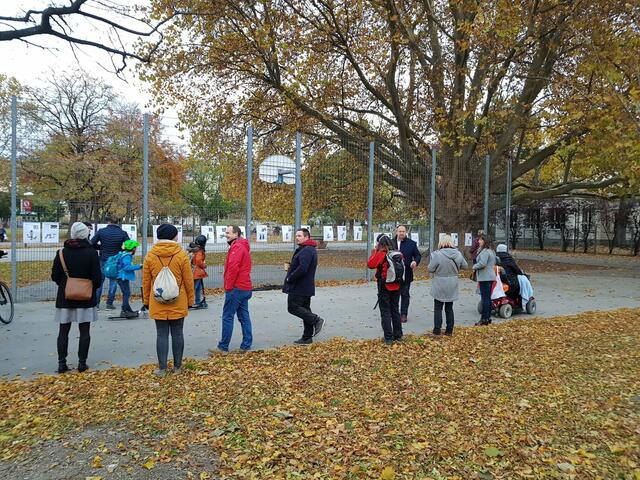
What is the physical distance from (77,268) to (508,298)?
764cm

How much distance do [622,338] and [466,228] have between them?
32.1ft

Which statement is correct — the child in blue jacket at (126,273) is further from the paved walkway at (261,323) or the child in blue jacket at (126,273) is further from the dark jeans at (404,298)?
the dark jeans at (404,298)

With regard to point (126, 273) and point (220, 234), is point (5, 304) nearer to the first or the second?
point (126, 273)

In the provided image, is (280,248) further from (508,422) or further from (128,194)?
(508,422)

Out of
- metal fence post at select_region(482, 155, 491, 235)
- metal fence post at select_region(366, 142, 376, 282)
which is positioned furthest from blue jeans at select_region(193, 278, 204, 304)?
metal fence post at select_region(482, 155, 491, 235)

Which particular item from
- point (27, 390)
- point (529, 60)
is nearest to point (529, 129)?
point (529, 60)

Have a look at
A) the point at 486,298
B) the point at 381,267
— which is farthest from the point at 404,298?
the point at 381,267

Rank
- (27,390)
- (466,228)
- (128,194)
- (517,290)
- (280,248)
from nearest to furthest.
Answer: (27,390) → (517,290) → (128,194) → (280,248) → (466,228)

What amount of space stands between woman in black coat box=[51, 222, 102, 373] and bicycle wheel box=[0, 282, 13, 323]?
300 cm

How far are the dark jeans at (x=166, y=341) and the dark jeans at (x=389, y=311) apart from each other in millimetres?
2769

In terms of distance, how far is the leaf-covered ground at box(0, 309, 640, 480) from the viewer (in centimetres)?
349

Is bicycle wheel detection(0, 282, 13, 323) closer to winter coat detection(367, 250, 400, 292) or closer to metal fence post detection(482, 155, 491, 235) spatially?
winter coat detection(367, 250, 400, 292)

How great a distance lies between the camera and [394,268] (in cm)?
680

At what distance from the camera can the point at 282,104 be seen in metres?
18.0
